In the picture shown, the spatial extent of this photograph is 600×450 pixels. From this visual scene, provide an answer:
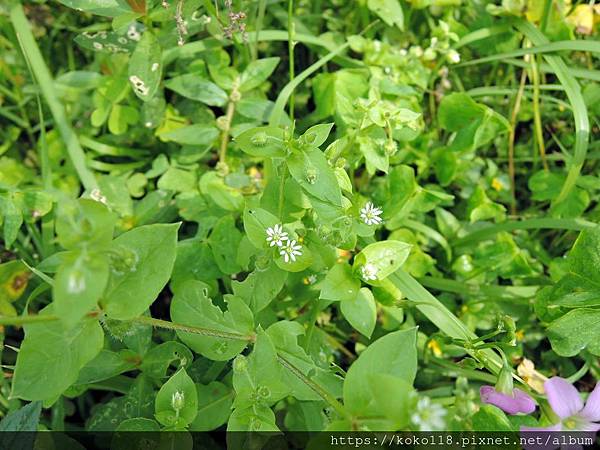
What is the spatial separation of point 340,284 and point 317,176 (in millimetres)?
367

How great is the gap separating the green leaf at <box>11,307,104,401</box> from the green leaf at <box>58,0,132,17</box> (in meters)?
1.11

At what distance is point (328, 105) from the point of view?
2.43 metres

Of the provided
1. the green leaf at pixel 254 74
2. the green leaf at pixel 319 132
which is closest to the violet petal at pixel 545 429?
the green leaf at pixel 319 132

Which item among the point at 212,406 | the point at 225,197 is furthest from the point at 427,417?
the point at 225,197

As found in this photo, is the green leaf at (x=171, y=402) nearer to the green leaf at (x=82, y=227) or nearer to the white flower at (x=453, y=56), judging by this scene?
the green leaf at (x=82, y=227)

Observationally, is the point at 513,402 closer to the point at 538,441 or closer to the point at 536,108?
the point at 538,441

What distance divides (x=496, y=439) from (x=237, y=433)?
0.70m

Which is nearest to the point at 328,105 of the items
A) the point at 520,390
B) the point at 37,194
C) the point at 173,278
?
the point at 173,278

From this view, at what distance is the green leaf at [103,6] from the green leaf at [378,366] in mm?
1438

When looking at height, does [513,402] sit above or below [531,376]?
above

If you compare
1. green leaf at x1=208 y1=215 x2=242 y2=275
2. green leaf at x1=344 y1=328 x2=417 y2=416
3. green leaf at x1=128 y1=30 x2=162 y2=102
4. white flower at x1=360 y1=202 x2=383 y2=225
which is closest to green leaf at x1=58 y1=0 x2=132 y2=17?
green leaf at x1=128 y1=30 x2=162 y2=102

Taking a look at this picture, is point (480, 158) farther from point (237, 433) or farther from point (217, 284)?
point (237, 433)

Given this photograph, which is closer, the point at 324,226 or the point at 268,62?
the point at 324,226

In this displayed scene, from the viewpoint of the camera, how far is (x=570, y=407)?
1.54m
